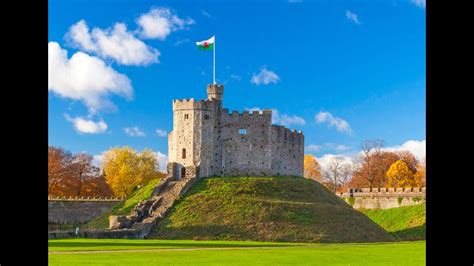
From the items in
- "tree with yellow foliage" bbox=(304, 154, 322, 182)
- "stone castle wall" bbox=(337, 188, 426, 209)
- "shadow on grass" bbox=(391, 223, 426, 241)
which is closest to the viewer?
"shadow on grass" bbox=(391, 223, 426, 241)

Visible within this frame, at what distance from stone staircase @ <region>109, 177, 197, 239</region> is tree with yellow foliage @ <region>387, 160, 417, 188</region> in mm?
36880

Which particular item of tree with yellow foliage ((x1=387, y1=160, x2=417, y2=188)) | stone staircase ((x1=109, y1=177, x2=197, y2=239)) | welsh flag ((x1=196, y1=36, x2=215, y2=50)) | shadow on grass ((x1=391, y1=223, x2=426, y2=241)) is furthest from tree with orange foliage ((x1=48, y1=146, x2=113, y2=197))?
shadow on grass ((x1=391, y1=223, x2=426, y2=241))

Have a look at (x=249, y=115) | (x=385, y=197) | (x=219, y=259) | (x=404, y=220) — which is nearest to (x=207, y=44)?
(x=249, y=115)

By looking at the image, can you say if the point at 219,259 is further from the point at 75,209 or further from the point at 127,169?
the point at 127,169

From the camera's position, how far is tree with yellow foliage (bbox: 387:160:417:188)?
8869 cm

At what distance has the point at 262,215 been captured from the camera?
52250 millimetres

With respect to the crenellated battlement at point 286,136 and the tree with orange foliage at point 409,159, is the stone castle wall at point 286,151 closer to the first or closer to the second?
the crenellated battlement at point 286,136

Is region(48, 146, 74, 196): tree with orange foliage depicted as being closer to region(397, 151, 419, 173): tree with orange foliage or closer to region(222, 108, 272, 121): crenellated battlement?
region(222, 108, 272, 121): crenellated battlement

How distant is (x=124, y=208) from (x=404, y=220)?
1081 inches

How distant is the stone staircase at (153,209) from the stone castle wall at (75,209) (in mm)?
13422

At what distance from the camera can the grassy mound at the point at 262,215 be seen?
163 ft

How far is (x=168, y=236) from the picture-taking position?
4981 centimetres
